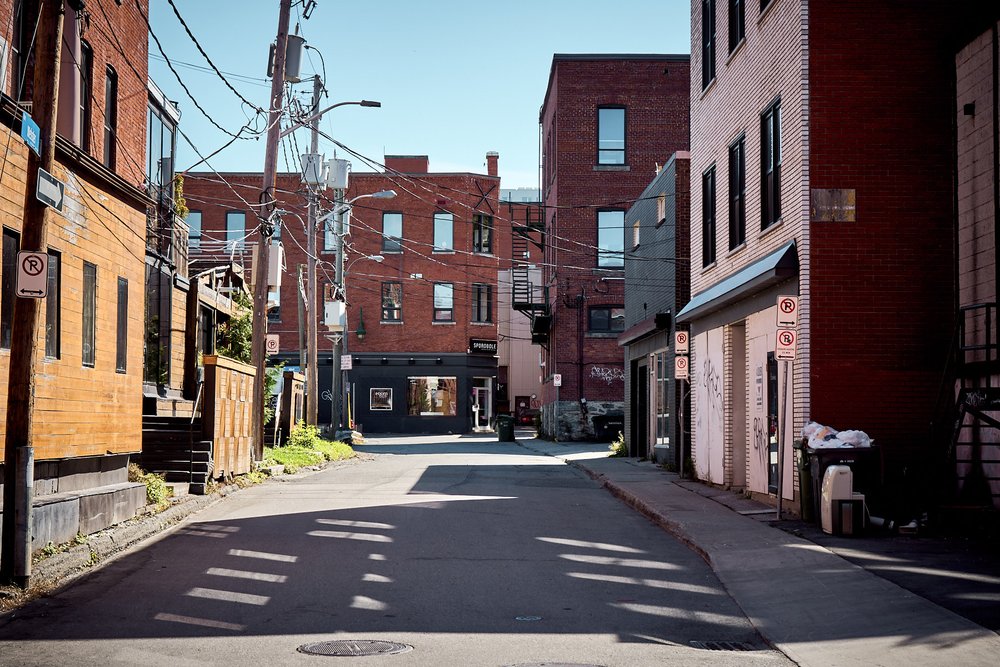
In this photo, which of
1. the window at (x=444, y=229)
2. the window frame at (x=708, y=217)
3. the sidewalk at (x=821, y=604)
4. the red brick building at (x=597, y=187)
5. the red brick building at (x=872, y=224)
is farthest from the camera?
the window at (x=444, y=229)

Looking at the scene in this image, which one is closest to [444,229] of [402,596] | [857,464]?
[857,464]

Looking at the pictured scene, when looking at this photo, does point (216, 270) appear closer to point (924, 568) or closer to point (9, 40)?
point (9, 40)

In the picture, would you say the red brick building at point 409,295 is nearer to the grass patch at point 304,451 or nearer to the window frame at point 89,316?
the grass patch at point 304,451

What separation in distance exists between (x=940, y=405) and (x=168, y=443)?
1256 centimetres

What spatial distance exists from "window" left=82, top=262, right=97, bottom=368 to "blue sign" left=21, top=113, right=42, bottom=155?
15.9 ft

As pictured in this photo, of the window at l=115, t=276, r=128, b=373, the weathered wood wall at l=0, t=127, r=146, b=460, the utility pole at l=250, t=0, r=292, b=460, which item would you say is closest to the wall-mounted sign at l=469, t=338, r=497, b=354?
the utility pole at l=250, t=0, r=292, b=460

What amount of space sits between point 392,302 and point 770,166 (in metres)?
46.2

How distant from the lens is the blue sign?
9672mm

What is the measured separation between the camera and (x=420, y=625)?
8547 mm

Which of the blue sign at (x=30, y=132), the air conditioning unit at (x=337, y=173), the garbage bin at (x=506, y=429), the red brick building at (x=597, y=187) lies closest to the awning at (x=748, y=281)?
the blue sign at (x=30, y=132)

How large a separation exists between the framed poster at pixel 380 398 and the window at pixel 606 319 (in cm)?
1756

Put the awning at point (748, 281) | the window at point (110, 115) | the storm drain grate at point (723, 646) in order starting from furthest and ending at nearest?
the window at point (110, 115), the awning at point (748, 281), the storm drain grate at point (723, 646)

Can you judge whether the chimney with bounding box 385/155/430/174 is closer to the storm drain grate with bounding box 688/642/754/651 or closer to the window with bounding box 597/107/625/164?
the window with bounding box 597/107/625/164

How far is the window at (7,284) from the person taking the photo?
11.9 meters
